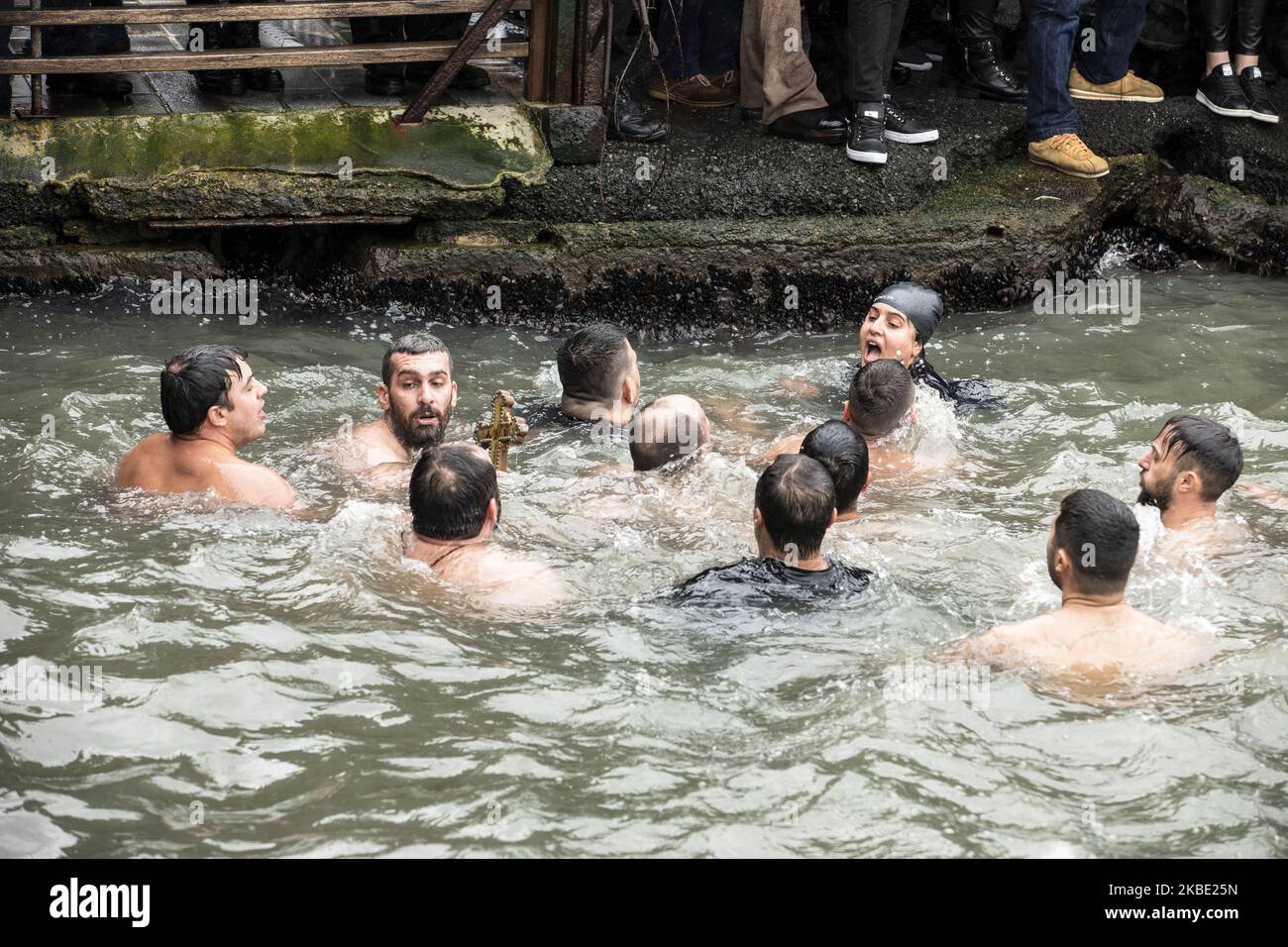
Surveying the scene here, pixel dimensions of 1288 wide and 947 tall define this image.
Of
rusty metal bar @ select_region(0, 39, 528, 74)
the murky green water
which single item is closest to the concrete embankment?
rusty metal bar @ select_region(0, 39, 528, 74)

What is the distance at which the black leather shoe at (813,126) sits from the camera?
8.88 m

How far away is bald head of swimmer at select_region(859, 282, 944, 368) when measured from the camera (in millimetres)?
7328

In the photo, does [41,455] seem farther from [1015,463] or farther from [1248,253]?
[1248,253]

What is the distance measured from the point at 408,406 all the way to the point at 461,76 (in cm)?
337

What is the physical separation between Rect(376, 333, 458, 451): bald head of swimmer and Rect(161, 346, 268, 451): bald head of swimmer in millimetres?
605

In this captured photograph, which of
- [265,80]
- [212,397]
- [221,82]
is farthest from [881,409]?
[221,82]

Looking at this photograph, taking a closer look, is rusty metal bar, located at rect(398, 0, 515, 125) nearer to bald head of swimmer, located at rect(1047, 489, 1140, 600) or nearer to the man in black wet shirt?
the man in black wet shirt

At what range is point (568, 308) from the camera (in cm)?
866

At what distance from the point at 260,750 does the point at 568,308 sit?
4.69 meters

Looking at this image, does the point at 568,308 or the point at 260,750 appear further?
the point at 568,308

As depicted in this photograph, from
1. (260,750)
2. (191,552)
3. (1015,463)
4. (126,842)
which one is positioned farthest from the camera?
(1015,463)

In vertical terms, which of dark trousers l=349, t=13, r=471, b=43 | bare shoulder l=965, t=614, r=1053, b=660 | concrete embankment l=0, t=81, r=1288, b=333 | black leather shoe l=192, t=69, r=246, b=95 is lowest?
bare shoulder l=965, t=614, r=1053, b=660

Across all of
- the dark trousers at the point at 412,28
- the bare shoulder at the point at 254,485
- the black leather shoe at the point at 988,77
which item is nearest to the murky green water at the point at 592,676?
the bare shoulder at the point at 254,485

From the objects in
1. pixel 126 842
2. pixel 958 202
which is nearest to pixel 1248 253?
pixel 958 202
